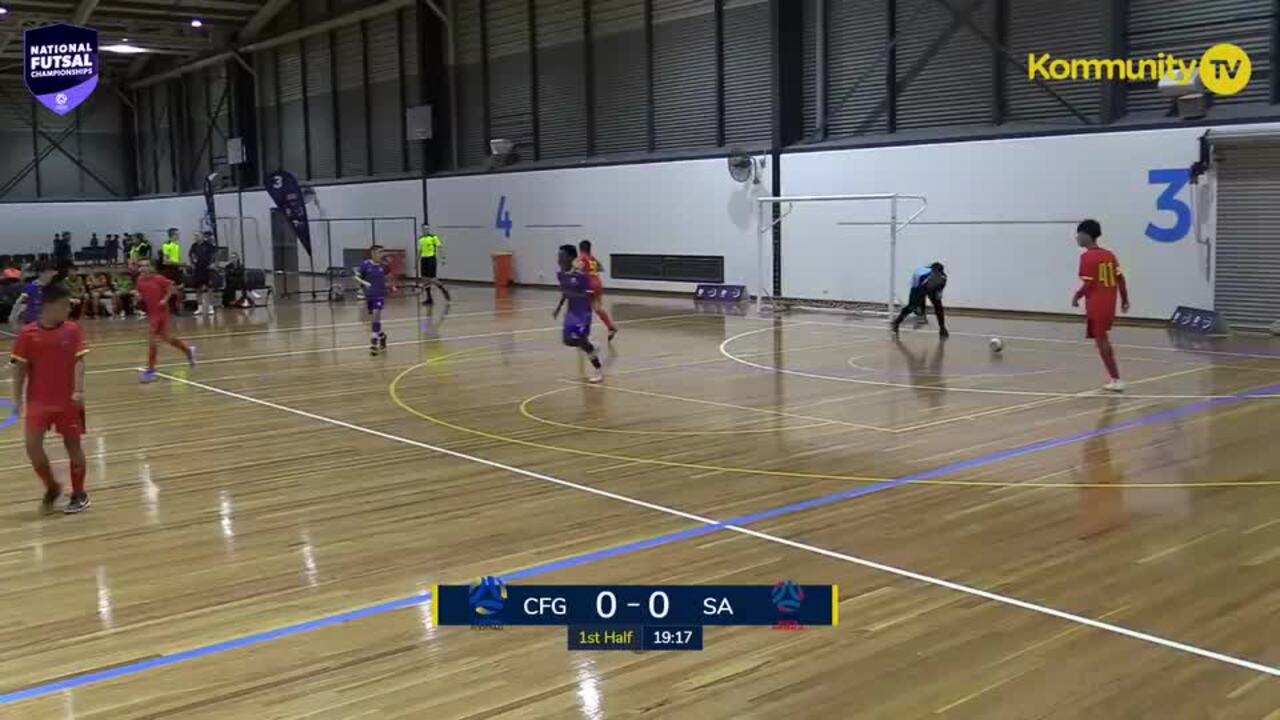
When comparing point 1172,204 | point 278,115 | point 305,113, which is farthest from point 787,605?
point 278,115

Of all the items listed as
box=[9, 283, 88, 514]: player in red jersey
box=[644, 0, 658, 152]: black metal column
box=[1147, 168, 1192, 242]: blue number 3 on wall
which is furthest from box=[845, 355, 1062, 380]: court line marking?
box=[644, 0, 658, 152]: black metal column

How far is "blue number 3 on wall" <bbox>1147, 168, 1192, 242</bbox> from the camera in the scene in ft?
61.2

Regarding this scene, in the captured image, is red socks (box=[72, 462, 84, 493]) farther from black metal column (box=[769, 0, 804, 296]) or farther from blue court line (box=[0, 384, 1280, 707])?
black metal column (box=[769, 0, 804, 296])

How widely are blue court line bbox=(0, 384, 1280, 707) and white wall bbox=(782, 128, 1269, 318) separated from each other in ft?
31.4

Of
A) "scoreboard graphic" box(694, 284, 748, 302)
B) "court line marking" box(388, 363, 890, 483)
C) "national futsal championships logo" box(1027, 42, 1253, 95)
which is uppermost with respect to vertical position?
"national futsal championships logo" box(1027, 42, 1253, 95)

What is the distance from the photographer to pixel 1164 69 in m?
19.1

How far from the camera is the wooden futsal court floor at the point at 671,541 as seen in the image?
15.2ft

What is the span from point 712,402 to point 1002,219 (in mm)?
11626

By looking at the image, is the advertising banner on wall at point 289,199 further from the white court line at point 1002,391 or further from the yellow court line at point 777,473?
the yellow court line at point 777,473

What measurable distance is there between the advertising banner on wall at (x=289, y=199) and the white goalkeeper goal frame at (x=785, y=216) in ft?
39.0

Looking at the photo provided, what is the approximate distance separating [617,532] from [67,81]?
16.1 meters

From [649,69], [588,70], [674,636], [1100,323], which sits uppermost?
[588,70]

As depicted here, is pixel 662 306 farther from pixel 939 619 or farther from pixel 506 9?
pixel 939 619

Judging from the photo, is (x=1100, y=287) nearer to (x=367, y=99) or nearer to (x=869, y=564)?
(x=869, y=564)
